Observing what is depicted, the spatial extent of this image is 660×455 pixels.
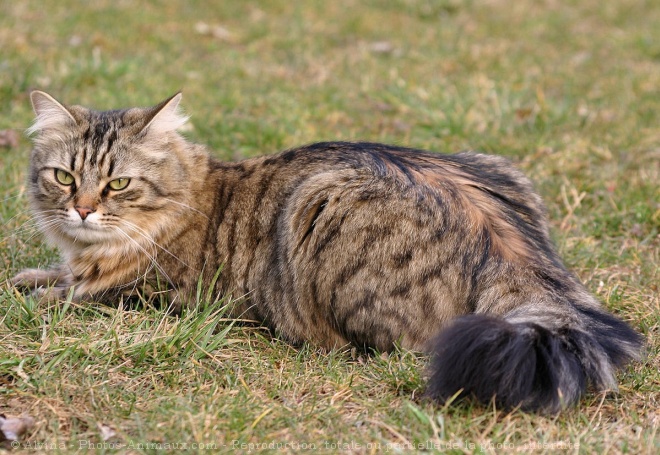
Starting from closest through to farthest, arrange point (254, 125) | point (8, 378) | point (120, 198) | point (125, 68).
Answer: point (8, 378) < point (120, 198) < point (254, 125) < point (125, 68)

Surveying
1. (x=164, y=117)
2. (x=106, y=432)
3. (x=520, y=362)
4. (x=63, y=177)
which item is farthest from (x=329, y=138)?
(x=106, y=432)

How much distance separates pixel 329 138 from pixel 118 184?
7.95 ft

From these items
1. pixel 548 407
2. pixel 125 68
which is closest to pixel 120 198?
pixel 548 407

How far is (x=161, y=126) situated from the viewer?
4047mm

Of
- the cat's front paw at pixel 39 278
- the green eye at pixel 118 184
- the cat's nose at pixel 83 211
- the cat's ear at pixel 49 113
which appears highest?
the cat's ear at pixel 49 113

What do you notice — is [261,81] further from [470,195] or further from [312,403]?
[312,403]

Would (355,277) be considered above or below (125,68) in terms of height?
below

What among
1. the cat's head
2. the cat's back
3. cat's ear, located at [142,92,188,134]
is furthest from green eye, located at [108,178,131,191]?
the cat's back

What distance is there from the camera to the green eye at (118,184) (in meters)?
3.85

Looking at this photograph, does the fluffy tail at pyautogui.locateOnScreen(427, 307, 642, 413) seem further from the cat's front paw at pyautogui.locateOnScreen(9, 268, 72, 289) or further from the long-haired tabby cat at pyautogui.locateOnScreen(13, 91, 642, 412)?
the cat's front paw at pyautogui.locateOnScreen(9, 268, 72, 289)

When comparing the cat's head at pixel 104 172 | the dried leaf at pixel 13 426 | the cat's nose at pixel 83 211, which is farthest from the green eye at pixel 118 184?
the dried leaf at pixel 13 426

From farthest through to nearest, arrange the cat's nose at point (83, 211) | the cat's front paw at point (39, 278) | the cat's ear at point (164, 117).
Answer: the cat's front paw at point (39, 278)
the cat's ear at point (164, 117)
the cat's nose at point (83, 211)

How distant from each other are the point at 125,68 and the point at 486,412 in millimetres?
4874

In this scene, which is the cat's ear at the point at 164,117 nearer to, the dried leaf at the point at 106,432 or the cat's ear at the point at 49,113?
the cat's ear at the point at 49,113
